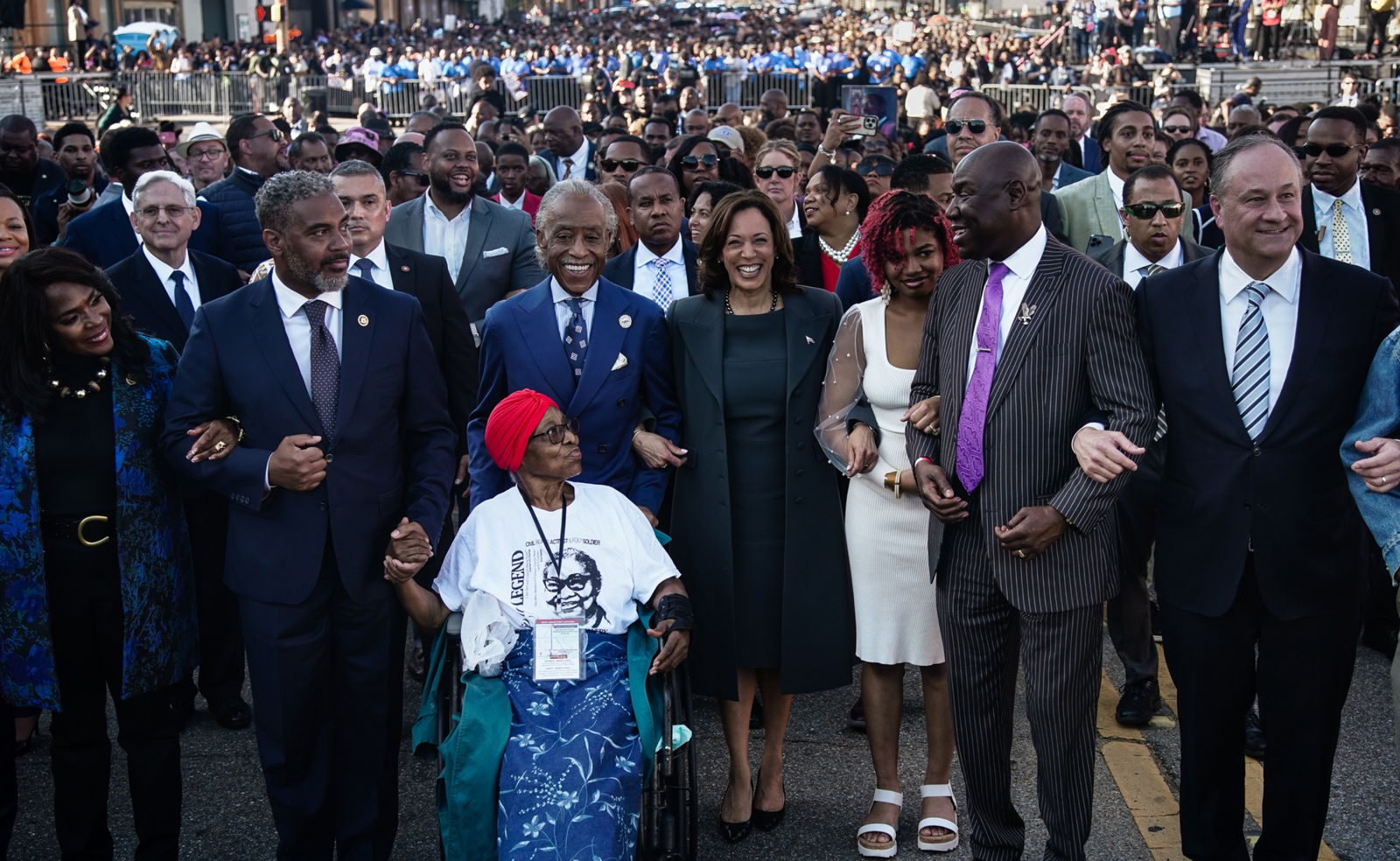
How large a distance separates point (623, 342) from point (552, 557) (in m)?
0.93

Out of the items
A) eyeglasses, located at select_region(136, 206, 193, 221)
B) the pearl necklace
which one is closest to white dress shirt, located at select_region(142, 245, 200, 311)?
eyeglasses, located at select_region(136, 206, 193, 221)

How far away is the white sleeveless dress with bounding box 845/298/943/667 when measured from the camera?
185 inches

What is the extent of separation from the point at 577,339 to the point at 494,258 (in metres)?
2.07

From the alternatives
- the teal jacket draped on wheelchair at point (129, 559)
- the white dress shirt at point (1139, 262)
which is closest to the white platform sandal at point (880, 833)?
the teal jacket draped on wheelchair at point (129, 559)

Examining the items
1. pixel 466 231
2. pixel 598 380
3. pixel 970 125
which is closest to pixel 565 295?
pixel 598 380

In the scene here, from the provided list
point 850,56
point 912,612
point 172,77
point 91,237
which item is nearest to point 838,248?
point 912,612

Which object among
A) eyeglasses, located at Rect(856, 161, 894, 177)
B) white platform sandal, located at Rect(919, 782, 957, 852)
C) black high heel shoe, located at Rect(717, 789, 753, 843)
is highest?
eyeglasses, located at Rect(856, 161, 894, 177)

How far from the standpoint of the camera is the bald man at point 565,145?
37.2 feet

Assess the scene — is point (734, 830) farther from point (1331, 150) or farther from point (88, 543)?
point (1331, 150)

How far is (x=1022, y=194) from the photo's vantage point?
13.5 feet

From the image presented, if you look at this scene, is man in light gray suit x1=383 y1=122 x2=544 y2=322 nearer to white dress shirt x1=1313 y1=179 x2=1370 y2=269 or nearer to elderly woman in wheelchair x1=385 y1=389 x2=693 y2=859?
elderly woman in wheelchair x1=385 y1=389 x2=693 y2=859

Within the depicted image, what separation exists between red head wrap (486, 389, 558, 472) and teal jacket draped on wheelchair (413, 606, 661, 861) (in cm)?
70

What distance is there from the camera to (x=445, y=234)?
7.29 m

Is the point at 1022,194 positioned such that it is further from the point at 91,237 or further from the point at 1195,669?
the point at 91,237
